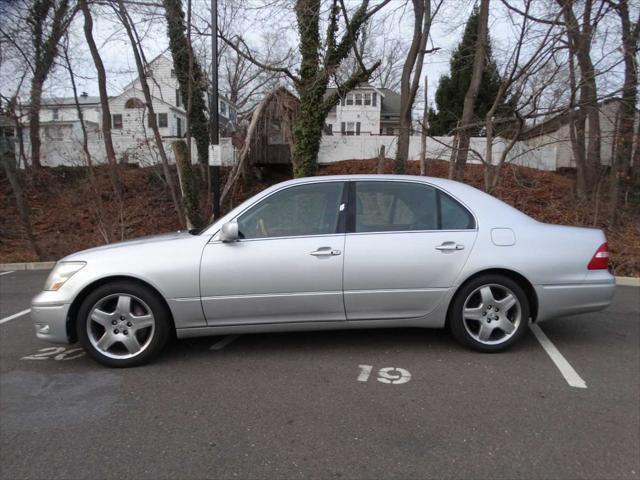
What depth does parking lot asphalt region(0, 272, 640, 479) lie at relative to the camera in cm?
263

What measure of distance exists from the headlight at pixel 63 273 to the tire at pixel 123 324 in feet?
0.76

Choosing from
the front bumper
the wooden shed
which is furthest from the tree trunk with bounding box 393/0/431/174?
the front bumper

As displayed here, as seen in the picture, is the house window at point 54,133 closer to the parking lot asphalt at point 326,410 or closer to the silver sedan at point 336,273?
the parking lot asphalt at point 326,410

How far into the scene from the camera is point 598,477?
2.48 m

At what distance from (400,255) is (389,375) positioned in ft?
3.22

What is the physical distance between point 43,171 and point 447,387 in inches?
778

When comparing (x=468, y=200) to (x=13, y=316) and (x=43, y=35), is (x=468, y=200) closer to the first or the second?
(x=13, y=316)

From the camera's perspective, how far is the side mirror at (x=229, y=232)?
3871 mm

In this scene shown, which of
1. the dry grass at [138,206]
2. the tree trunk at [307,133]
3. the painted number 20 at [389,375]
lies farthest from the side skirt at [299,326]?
the tree trunk at [307,133]

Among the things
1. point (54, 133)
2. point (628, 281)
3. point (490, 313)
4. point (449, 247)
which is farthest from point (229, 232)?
point (54, 133)

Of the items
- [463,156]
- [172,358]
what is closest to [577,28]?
[463,156]

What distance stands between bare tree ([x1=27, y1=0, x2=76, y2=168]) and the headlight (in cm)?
1136

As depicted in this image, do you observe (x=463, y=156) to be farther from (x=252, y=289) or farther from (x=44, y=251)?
(x=44, y=251)

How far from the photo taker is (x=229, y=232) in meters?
3.88
